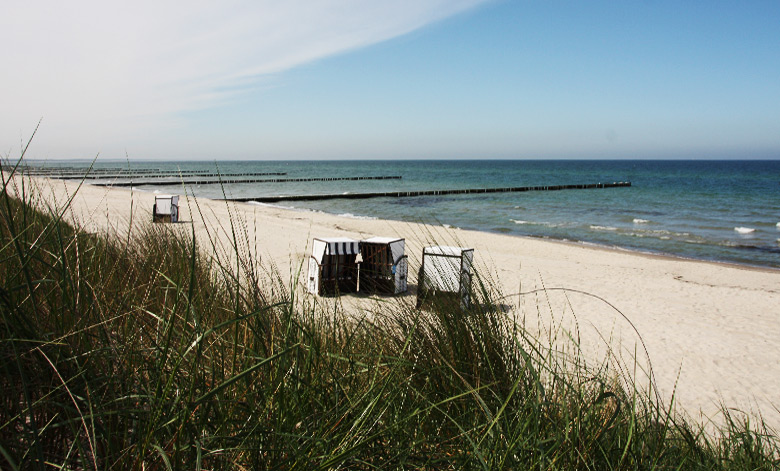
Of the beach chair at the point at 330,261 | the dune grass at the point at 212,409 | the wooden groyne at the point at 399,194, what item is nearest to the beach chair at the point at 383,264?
the beach chair at the point at 330,261

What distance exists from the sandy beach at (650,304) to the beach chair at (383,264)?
0.68ft

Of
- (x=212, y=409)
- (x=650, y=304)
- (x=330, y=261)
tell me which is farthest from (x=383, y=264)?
(x=212, y=409)

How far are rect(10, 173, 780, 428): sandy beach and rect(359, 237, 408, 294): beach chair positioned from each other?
21cm

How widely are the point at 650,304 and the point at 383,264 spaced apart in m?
3.75

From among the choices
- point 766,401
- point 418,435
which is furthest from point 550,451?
point 766,401

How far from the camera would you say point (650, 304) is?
6.89 meters

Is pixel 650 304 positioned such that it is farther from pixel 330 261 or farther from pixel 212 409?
pixel 212 409

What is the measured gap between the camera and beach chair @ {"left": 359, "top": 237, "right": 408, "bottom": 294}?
6.09 meters

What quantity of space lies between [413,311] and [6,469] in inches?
63.1

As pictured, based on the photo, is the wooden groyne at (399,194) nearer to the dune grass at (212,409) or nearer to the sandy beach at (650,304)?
Answer: the sandy beach at (650,304)

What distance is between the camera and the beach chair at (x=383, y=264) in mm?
6090

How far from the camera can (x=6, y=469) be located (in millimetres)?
1013

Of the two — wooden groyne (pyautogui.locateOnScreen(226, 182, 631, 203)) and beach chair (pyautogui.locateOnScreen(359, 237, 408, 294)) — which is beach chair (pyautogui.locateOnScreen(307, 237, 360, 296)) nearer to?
beach chair (pyautogui.locateOnScreen(359, 237, 408, 294))

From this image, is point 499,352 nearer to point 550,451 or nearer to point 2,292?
point 550,451
